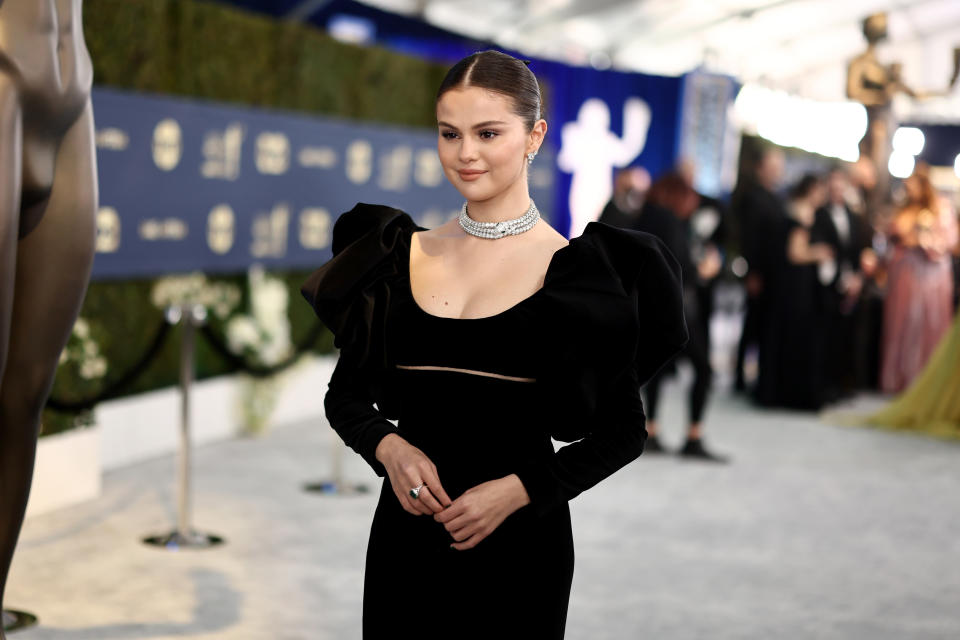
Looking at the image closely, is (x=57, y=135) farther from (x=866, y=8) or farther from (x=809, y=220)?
(x=866, y=8)

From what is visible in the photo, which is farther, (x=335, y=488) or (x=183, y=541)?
(x=335, y=488)

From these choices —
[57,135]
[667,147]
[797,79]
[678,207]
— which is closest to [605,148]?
[667,147]

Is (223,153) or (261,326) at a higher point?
(223,153)

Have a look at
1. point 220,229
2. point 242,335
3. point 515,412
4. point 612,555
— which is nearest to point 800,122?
point 242,335

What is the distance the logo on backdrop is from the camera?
515 inches

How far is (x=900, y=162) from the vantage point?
16.3 m

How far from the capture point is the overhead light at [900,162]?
1210 cm

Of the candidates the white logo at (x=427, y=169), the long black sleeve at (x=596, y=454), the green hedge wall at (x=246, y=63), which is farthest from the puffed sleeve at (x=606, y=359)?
the white logo at (x=427, y=169)

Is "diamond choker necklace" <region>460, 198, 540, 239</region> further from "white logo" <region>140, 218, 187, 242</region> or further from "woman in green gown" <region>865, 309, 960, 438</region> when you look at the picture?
"woman in green gown" <region>865, 309, 960, 438</region>

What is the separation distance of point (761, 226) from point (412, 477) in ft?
26.2

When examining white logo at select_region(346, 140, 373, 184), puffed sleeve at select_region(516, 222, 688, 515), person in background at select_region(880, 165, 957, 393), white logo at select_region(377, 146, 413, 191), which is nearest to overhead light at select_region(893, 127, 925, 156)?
person in background at select_region(880, 165, 957, 393)

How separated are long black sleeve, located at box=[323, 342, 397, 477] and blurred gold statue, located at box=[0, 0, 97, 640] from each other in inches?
34.1

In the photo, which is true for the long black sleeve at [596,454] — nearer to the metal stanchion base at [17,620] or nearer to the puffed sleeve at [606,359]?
the puffed sleeve at [606,359]

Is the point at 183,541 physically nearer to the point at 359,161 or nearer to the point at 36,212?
the point at 36,212
